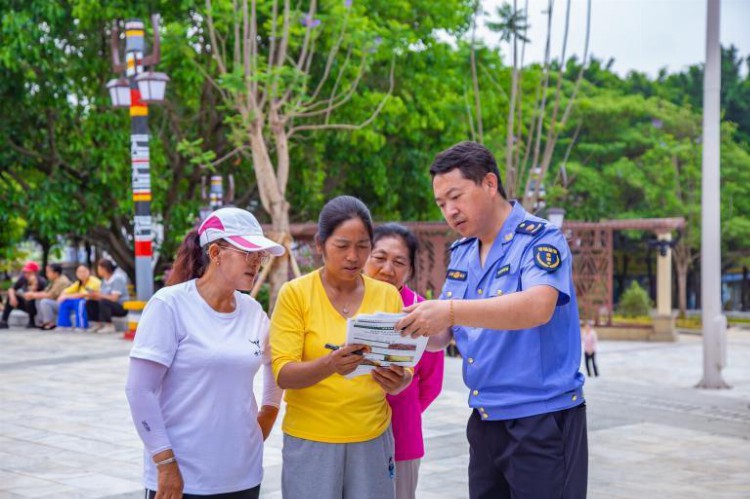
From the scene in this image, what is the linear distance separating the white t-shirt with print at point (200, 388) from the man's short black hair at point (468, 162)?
892 mm

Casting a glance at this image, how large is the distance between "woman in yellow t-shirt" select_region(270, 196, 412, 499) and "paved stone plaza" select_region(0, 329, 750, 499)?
2.89 metres

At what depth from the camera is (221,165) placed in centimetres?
2236

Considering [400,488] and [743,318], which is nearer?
[400,488]

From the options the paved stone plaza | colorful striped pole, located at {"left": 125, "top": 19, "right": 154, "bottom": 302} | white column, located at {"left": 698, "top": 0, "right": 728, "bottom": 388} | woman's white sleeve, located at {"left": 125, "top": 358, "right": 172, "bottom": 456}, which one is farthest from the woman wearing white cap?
colorful striped pole, located at {"left": 125, "top": 19, "right": 154, "bottom": 302}

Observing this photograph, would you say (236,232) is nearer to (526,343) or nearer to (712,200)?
(526,343)

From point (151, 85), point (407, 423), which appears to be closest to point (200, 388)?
point (407, 423)

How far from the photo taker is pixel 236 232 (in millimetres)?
3375

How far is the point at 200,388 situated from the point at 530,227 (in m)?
1.19

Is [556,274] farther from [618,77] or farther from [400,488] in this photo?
[618,77]

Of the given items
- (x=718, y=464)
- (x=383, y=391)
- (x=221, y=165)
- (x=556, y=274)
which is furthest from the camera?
(x=221, y=165)

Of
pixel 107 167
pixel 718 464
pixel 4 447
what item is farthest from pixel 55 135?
pixel 718 464

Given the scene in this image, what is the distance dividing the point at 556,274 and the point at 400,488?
1319mm

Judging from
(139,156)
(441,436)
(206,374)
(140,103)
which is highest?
(140,103)

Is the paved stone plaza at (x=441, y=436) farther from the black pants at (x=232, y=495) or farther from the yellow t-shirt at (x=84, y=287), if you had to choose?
Answer: the yellow t-shirt at (x=84, y=287)
